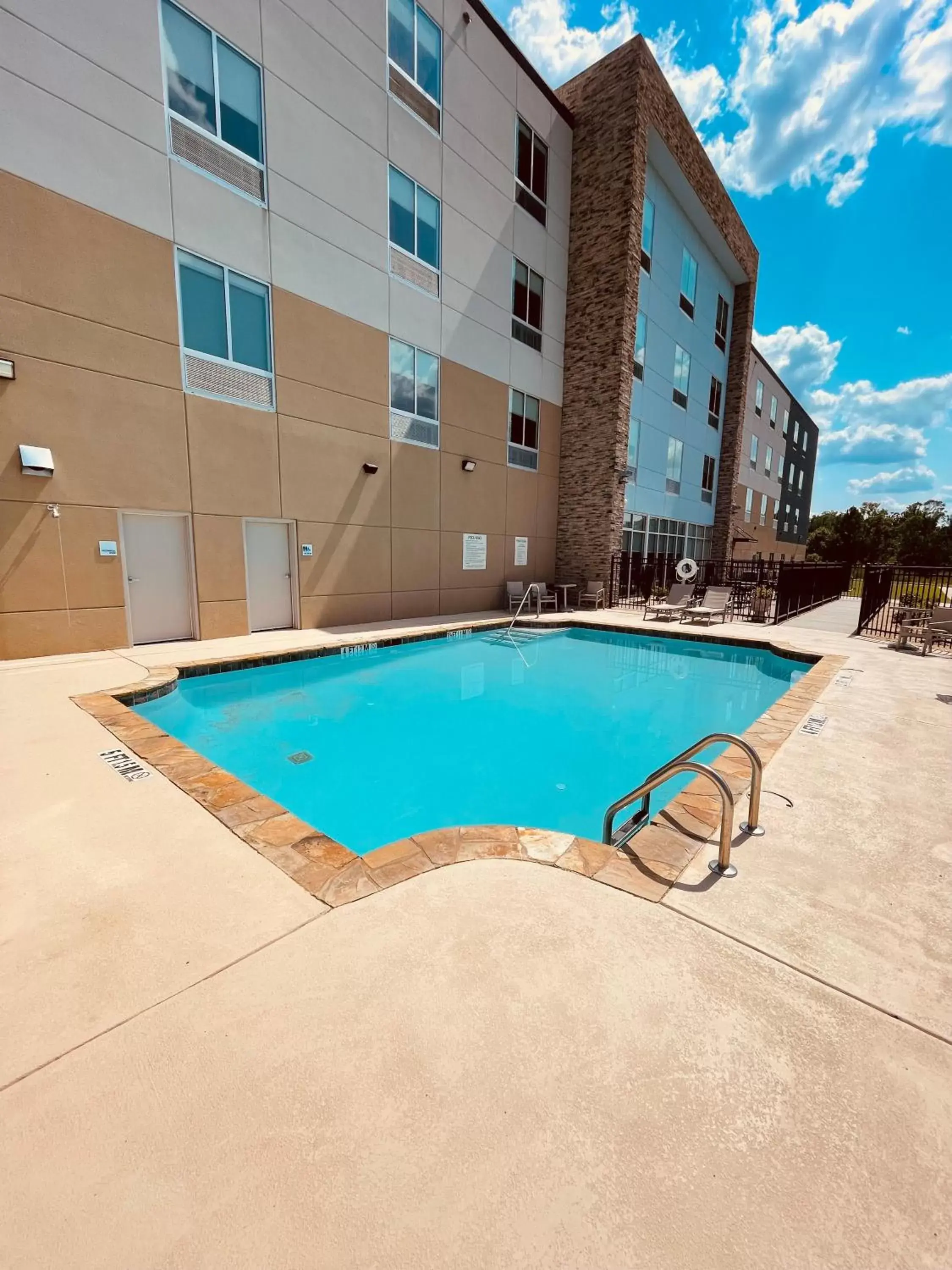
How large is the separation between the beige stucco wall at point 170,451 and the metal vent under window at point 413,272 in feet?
4.88

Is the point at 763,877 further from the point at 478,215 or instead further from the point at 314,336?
the point at 478,215

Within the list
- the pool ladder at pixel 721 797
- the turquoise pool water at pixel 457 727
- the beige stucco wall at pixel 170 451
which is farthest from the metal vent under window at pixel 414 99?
the pool ladder at pixel 721 797

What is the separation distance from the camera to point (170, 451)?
7.80 metres

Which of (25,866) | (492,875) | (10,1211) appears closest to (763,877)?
(492,875)

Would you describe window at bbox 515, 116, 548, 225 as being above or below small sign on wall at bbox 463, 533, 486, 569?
above

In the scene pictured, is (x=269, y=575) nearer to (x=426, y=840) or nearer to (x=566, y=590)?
(x=426, y=840)

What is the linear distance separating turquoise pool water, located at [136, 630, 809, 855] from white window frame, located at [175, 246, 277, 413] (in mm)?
4282

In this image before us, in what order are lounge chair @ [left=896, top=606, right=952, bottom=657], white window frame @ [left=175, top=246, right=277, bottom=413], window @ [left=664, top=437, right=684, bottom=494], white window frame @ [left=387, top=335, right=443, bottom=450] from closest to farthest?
white window frame @ [left=175, top=246, right=277, bottom=413], lounge chair @ [left=896, top=606, right=952, bottom=657], white window frame @ [left=387, top=335, right=443, bottom=450], window @ [left=664, top=437, right=684, bottom=494]

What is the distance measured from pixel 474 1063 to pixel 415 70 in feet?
49.0

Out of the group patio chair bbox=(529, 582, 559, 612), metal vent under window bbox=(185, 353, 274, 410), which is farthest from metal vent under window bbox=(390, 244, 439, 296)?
patio chair bbox=(529, 582, 559, 612)

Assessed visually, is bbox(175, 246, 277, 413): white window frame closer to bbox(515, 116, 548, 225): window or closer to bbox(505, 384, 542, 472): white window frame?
bbox(505, 384, 542, 472): white window frame

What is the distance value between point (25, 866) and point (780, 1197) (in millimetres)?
3206

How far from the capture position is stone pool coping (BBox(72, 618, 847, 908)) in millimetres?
2504

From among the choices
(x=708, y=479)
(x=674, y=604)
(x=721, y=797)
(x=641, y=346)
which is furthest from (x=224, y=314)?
(x=708, y=479)
